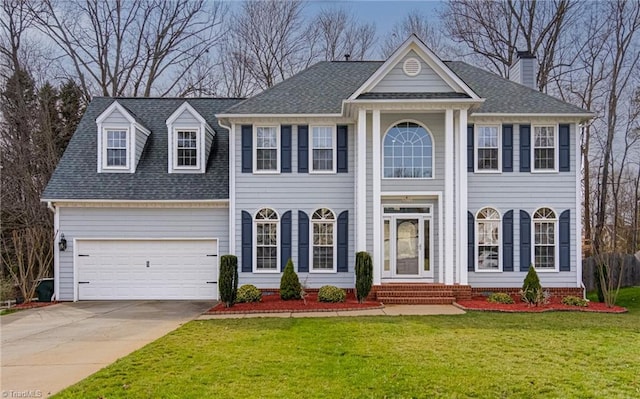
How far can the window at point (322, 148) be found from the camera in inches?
599

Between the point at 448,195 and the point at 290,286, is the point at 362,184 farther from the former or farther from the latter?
the point at 290,286

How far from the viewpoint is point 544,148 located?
1505 cm

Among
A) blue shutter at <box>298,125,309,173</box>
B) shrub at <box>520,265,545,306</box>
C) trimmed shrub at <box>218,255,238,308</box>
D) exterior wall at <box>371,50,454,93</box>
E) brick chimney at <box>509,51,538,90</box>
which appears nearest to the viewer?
trimmed shrub at <box>218,255,238,308</box>

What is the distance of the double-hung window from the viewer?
52.3ft

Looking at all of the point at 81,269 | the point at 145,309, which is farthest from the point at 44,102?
the point at 145,309

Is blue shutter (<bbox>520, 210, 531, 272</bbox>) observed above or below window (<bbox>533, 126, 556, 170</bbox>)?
below

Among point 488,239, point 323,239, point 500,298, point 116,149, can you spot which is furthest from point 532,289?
point 116,149

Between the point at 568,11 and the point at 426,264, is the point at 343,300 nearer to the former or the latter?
the point at 426,264

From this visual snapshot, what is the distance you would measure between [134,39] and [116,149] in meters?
11.7

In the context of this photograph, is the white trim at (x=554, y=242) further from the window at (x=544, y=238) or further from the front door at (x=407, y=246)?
the front door at (x=407, y=246)

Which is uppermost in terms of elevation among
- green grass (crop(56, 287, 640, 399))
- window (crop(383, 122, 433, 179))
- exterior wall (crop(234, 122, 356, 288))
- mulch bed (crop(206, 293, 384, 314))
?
window (crop(383, 122, 433, 179))

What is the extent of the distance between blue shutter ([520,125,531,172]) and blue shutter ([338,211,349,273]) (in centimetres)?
558

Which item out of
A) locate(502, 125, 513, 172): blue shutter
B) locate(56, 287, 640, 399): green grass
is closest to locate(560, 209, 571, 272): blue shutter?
locate(502, 125, 513, 172): blue shutter

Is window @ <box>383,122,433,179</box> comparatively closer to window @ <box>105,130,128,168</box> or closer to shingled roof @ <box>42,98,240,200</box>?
shingled roof @ <box>42,98,240,200</box>
